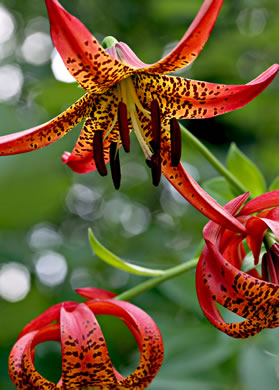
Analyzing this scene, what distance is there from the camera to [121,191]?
3.22 metres

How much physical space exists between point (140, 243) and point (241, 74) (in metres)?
0.93

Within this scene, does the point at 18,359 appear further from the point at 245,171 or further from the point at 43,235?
the point at 43,235

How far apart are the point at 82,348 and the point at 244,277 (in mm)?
332

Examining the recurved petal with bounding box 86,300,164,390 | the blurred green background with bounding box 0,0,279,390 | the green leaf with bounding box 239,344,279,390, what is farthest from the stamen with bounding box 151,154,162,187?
the blurred green background with bounding box 0,0,279,390

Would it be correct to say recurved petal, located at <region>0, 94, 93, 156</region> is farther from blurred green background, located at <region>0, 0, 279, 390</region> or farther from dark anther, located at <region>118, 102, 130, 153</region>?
blurred green background, located at <region>0, 0, 279, 390</region>

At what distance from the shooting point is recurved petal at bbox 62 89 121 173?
1.36m

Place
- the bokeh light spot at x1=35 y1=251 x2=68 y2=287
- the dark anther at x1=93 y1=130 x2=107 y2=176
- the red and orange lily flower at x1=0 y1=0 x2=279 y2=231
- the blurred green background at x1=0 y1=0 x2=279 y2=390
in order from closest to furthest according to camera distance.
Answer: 1. the red and orange lily flower at x1=0 y1=0 x2=279 y2=231
2. the dark anther at x1=93 y1=130 x2=107 y2=176
3. the blurred green background at x1=0 y1=0 x2=279 y2=390
4. the bokeh light spot at x1=35 y1=251 x2=68 y2=287

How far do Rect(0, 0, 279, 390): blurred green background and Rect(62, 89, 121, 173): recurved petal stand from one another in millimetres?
966

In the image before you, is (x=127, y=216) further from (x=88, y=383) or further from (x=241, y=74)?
(x=88, y=383)

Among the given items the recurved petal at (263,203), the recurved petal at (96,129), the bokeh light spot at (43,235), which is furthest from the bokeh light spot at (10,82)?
the recurved petal at (263,203)

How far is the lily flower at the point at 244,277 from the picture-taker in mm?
1171

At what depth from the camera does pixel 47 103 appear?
273 centimetres

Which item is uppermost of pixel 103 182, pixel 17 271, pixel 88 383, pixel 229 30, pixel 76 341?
pixel 229 30

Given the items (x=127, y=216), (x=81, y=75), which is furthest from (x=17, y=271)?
(x=81, y=75)
